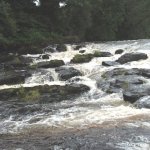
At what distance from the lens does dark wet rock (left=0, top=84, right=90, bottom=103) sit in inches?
762

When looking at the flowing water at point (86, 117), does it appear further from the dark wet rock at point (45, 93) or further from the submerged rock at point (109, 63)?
the submerged rock at point (109, 63)

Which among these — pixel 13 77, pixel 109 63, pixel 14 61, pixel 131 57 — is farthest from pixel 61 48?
pixel 13 77

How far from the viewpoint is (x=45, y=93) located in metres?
20.3

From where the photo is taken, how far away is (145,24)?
55625mm

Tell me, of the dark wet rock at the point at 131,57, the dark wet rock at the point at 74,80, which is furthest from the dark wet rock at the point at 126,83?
the dark wet rock at the point at 131,57

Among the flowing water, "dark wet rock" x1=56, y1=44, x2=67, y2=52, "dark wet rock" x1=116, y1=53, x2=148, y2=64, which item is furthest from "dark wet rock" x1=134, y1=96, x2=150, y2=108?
"dark wet rock" x1=56, y1=44, x2=67, y2=52

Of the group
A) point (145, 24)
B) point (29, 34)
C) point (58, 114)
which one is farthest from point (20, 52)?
point (145, 24)

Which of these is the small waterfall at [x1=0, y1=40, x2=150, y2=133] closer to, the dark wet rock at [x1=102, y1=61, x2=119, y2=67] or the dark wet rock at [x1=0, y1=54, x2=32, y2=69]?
the dark wet rock at [x1=102, y1=61, x2=119, y2=67]

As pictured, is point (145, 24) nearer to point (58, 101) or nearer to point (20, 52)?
point (20, 52)

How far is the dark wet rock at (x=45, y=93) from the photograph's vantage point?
19.4 meters

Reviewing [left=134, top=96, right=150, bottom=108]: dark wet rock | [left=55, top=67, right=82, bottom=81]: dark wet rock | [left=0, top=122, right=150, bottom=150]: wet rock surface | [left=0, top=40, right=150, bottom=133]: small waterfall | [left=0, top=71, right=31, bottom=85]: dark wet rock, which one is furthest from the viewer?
[left=55, top=67, right=82, bottom=81]: dark wet rock

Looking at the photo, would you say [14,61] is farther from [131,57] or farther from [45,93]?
[45,93]

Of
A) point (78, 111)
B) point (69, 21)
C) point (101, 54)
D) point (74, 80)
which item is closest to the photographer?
point (78, 111)

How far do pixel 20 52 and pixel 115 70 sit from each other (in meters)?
12.2
